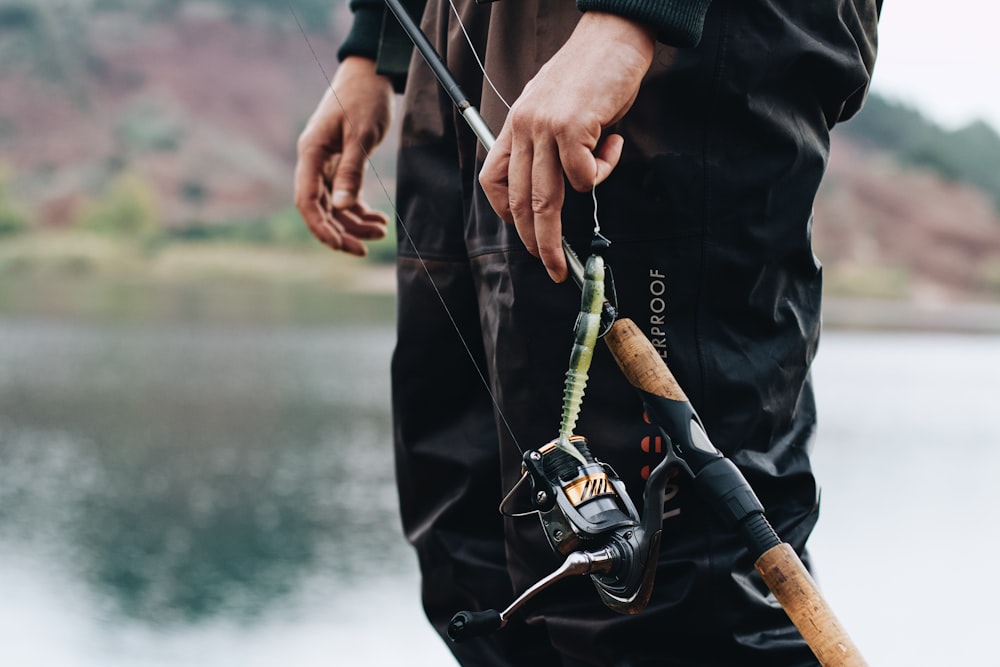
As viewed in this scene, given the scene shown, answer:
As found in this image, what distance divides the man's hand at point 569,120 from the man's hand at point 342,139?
1.38 ft

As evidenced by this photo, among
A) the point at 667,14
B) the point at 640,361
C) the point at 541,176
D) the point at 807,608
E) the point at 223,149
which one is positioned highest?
the point at 667,14

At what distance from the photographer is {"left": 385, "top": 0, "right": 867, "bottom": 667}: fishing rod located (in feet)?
2.31

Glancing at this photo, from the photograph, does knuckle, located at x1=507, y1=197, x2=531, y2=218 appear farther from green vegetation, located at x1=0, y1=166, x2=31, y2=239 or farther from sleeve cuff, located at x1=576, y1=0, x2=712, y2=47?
green vegetation, located at x1=0, y1=166, x2=31, y2=239

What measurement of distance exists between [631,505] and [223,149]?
650 inches

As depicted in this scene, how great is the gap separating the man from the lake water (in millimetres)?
958

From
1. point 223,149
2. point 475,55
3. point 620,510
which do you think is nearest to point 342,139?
point 475,55

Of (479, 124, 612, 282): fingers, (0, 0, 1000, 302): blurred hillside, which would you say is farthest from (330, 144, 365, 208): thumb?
(0, 0, 1000, 302): blurred hillside

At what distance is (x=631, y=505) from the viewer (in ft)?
2.44

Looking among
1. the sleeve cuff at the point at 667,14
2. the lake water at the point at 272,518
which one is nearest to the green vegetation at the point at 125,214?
the lake water at the point at 272,518

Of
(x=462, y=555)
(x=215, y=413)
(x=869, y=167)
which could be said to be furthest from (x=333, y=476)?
(x=869, y=167)

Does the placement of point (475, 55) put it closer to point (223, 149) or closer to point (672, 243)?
point (672, 243)

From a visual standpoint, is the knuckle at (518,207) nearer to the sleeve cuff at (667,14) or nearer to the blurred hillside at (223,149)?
the sleeve cuff at (667,14)

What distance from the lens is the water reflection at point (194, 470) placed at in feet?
6.81

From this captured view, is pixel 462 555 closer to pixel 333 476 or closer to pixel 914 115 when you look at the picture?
pixel 333 476
